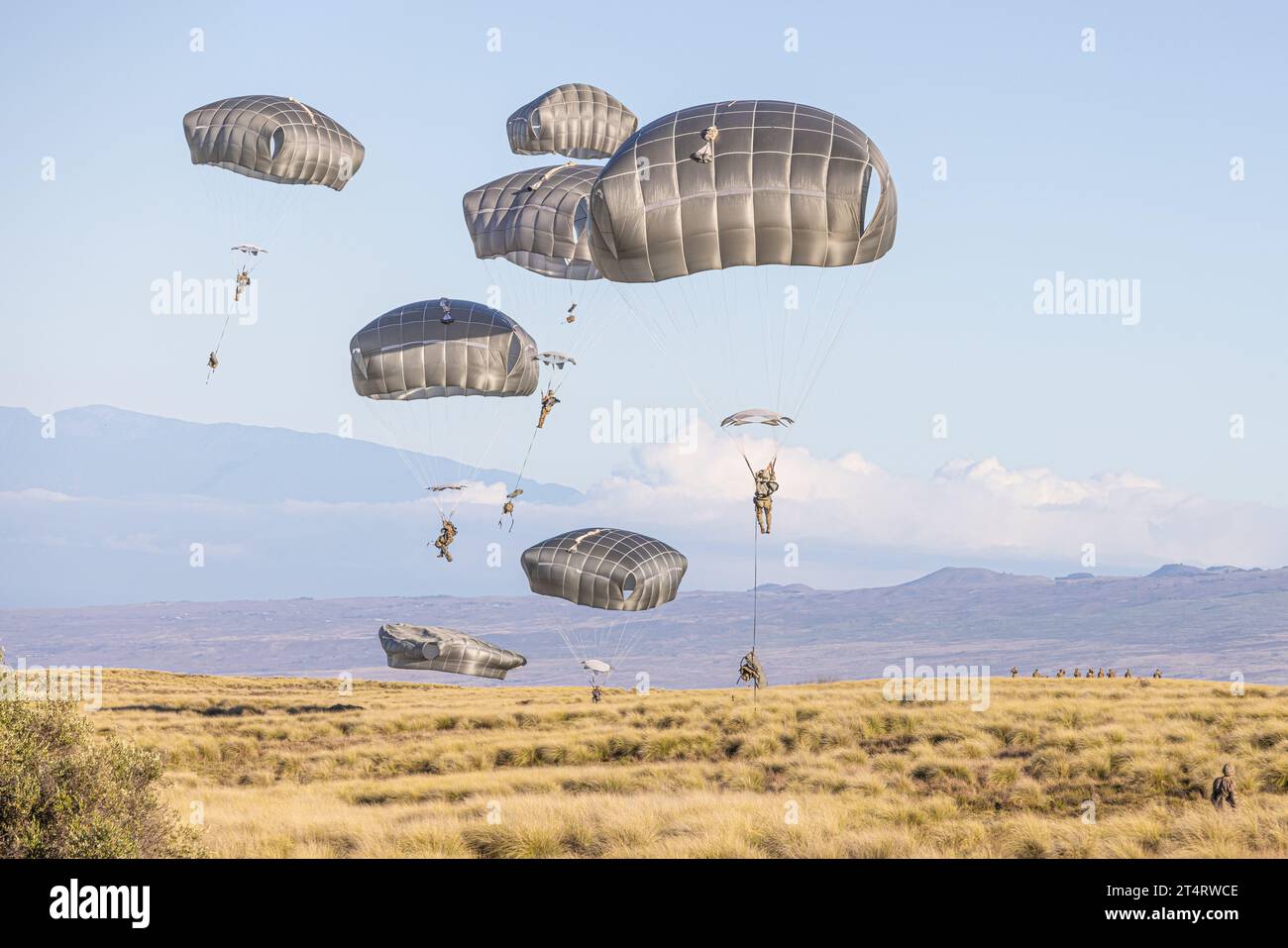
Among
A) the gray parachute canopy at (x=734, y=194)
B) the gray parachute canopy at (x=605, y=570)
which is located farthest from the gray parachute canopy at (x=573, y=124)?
the gray parachute canopy at (x=734, y=194)

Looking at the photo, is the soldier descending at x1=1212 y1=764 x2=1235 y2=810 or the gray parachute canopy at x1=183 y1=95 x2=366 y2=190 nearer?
the soldier descending at x1=1212 y1=764 x2=1235 y2=810

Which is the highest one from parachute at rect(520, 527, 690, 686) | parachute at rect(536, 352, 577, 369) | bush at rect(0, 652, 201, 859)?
parachute at rect(536, 352, 577, 369)

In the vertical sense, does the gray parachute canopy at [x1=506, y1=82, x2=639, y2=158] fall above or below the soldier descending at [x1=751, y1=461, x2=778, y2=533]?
above

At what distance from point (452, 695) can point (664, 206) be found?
40326mm

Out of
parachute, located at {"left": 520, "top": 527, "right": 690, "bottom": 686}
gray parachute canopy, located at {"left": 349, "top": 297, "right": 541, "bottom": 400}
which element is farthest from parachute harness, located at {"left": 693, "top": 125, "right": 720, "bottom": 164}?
parachute, located at {"left": 520, "top": 527, "right": 690, "bottom": 686}

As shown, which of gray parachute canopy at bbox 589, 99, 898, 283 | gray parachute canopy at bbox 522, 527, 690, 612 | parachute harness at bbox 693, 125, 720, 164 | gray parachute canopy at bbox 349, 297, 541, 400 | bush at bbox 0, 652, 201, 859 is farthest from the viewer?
gray parachute canopy at bbox 522, 527, 690, 612

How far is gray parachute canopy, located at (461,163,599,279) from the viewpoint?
145 ft

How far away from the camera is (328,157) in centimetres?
4884

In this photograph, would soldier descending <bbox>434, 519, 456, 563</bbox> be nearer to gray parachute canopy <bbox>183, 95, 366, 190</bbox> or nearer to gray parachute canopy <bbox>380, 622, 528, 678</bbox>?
gray parachute canopy <bbox>380, 622, 528, 678</bbox>

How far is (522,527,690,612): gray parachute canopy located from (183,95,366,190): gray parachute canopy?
642 inches

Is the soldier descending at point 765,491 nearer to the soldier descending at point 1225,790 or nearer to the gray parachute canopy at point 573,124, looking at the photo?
the soldier descending at point 1225,790

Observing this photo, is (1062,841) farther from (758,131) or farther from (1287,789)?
(758,131)

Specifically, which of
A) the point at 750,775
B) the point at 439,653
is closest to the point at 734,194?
the point at 750,775
